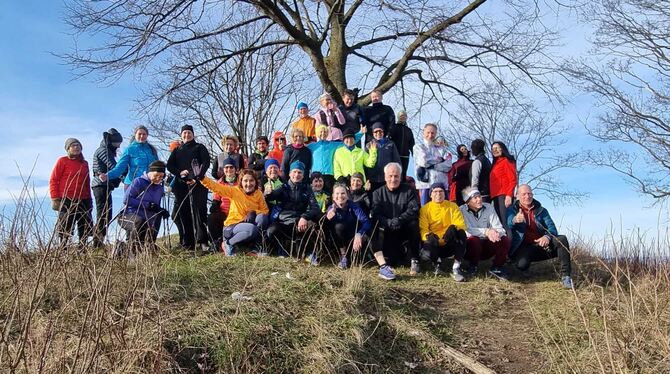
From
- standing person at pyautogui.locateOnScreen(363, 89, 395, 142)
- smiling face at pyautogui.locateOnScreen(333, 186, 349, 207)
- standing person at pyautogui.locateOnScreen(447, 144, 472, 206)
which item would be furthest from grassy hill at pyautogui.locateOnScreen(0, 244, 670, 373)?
standing person at pyautogui.locateOnScreen(363, 89, 395, 142)

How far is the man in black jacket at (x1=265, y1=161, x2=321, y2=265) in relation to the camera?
713 centimetres

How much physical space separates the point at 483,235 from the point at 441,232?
23.2 inches

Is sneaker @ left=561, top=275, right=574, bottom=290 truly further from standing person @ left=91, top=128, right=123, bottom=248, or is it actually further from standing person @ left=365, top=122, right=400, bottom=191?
standing person @ left=91, top=128, right=123, bottom=248

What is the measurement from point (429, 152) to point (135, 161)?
4322mm

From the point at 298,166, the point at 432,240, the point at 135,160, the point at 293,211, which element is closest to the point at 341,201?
the point at 293,211

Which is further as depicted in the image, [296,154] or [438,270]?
[296,154]

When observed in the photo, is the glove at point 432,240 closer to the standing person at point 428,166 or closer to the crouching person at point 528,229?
the crouching person at point 528,229

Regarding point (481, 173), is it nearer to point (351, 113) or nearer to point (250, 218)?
point (351, 113)

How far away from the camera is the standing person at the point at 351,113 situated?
29.3 ft

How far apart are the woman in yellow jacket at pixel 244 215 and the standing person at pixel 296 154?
67 cm

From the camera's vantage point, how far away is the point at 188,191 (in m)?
7.83

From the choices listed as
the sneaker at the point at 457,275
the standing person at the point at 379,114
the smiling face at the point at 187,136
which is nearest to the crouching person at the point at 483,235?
the sneaker at the point at 457,275

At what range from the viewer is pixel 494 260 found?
24.2 feet

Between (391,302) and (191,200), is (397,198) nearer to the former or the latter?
(391,302)
